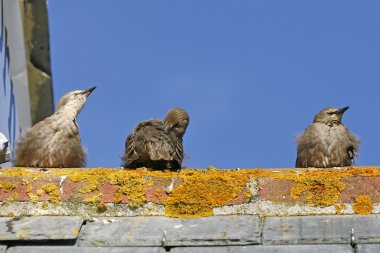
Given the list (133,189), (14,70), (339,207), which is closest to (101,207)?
(133,189)

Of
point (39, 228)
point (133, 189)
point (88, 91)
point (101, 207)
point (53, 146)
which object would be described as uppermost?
point (88, 91)

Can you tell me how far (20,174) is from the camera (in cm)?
475

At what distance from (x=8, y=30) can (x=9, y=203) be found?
21.0 feet

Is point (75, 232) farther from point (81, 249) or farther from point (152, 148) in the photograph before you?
point (152, 148)

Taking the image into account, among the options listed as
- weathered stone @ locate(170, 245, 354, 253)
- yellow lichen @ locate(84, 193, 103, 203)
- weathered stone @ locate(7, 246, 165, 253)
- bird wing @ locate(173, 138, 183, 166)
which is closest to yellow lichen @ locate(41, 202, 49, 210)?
yellow lichen @ locate(84, 193, 103, 203)

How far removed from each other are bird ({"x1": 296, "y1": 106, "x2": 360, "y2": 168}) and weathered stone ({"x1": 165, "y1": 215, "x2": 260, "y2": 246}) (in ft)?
13.4

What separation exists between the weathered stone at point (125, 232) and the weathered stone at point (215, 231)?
0.18 feet

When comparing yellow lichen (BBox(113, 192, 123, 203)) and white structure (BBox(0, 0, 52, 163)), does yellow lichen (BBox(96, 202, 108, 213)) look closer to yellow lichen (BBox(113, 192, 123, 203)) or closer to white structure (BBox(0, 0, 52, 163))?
yellow lichen (BBox(113, 192, 123, 203))

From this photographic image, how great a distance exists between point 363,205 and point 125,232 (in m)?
1.02

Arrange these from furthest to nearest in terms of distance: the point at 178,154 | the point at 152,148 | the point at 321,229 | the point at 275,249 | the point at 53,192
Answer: the point at 178,154
the point at 152,148
the point at 53,192
the point at 321,229
the point at 275,249

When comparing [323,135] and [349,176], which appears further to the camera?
[323,135]

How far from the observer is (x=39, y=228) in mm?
4223

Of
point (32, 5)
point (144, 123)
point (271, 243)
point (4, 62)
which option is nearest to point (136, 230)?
point (271, 243)

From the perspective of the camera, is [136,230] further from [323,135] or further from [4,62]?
[4,62]
